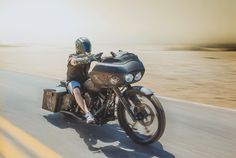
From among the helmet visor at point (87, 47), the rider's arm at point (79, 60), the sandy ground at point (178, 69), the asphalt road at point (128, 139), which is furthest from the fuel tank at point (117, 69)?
the sandy ground at point (178, 69)

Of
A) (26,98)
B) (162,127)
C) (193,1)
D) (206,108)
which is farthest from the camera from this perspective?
(193,1)

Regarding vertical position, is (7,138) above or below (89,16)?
below

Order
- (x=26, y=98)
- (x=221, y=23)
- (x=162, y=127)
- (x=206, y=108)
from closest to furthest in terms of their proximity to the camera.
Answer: (x=162, y=127) < (x=206, y=108) < (x=26, y=98) < (x=221, y=23)

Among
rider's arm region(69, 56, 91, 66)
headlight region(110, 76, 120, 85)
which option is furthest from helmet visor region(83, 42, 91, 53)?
headlight region(110, 76, 120, 85)

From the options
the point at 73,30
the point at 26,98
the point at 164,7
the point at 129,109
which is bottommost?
the point at 26,98

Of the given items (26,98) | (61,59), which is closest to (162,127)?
(26,98)

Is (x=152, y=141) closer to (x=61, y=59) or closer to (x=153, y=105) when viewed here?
(x=153, y=105)

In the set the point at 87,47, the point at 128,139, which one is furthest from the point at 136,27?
the point at 128,139

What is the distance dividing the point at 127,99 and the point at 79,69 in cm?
123

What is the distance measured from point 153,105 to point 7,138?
206 centimetres

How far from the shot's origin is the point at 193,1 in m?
10.5

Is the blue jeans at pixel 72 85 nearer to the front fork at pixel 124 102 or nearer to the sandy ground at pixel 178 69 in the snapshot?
the front fork at pixel 124 102

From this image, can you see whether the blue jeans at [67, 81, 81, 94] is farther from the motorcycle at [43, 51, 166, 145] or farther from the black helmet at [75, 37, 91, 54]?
the black helmet at [75, 37, 91, 54]

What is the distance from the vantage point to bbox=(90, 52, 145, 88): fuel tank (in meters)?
4.81
